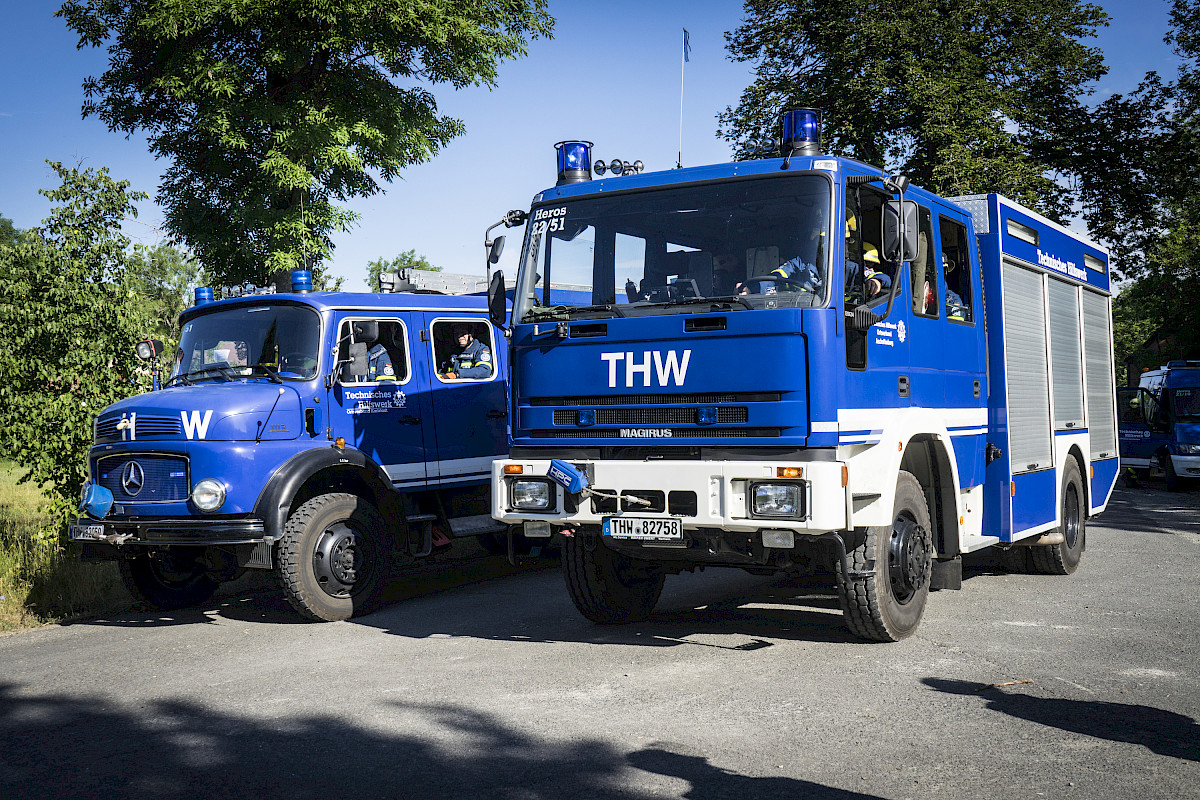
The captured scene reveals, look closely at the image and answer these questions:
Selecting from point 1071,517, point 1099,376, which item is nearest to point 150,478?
point 1071,517

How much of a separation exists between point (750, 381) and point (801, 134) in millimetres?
1562

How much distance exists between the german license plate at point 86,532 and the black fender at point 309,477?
3.91 feet

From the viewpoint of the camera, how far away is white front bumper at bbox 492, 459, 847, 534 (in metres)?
6.00

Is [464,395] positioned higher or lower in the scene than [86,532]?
higher

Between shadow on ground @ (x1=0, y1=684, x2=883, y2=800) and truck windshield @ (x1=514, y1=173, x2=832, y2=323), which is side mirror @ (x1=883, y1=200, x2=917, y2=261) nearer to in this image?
truck windshield @ (x1=514, y1=173, x2=832, y2=323)

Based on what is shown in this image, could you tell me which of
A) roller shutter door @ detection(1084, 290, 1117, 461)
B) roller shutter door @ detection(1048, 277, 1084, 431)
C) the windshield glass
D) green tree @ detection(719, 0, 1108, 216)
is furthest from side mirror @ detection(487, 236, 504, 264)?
the windshield glass

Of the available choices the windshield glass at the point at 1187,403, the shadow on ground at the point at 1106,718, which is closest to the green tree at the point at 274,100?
the shadow on ground at the point at 1106,718

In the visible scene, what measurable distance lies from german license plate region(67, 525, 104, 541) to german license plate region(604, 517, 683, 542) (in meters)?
3.97

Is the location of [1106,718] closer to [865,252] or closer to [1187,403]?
[865,252]

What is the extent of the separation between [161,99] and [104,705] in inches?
571

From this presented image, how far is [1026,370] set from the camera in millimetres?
8828

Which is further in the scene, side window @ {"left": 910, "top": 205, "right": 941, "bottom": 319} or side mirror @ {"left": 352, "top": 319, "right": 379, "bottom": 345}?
side mirror @ {"left": 352, "top": 319, "right": 379, "bottom": 345}

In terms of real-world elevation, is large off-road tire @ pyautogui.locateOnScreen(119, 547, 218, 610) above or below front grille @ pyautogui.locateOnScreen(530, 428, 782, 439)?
below

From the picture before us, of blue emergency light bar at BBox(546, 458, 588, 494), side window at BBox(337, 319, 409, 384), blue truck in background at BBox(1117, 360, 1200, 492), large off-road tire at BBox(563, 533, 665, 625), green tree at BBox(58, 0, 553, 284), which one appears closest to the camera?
blue emergency light bar at BBox(546, 458, 588, 494)
